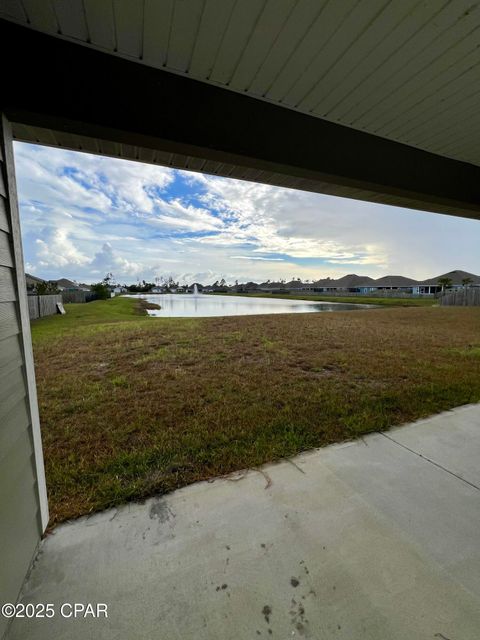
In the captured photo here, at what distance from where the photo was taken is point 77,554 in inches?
50.1

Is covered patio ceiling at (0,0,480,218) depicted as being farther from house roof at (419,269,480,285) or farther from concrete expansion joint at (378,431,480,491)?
house roof at (419,269,480,285)

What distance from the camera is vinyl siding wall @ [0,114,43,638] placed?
3.31ft

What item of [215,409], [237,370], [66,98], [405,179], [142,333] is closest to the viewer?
[66,98]

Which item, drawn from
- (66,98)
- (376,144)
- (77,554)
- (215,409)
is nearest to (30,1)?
(66,98)

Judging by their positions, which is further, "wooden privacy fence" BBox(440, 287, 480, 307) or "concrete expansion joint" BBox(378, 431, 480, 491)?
"wooden privacy fence" BBox(440, 287, 480, 307)

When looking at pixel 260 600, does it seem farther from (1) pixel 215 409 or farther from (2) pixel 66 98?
(2) pixel 66 98

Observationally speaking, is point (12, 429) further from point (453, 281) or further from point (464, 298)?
point (453, 281)

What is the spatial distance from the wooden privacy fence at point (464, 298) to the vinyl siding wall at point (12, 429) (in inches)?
977

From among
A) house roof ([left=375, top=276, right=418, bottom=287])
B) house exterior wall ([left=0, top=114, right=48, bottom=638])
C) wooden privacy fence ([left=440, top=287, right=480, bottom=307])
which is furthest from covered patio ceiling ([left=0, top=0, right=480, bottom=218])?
house roof ([left=375, top=276, right=418, bottom=287])

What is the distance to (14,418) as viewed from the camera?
3.68 feet

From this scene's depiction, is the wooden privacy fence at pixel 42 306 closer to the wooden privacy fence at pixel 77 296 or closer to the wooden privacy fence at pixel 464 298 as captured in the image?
the wooden privacy fence at pixel 77 296

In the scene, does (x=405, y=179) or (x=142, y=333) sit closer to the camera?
(x=405, y=179)

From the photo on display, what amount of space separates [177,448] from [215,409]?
29.6 inches

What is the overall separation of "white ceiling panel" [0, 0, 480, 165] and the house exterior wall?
636mm
